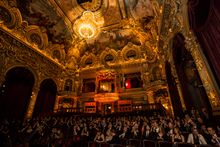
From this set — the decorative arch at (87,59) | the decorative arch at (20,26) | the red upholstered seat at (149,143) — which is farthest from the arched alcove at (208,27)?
the decorative arch at (87,59)

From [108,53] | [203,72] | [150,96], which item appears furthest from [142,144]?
[108,53]

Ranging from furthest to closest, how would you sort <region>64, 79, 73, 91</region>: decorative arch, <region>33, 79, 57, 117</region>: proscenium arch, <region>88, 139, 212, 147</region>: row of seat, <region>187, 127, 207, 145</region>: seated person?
<region>64, 79, 73, 91</region>: decorative arch → <region>33, 79, 57, 117</region>: proscenium arch → <region>88, 139, 212, 147</region>: row of seat → <region>187, 127, 207, 145</region>: seated person

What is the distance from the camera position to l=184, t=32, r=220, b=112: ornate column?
12.6 feet

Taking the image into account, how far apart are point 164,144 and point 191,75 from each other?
19.9 feet

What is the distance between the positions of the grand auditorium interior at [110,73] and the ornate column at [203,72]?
3 cm

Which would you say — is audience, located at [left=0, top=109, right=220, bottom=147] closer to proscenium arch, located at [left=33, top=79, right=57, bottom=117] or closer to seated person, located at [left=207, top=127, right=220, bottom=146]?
seated person, located at [left=207, top=127, right=220, bottom=146]

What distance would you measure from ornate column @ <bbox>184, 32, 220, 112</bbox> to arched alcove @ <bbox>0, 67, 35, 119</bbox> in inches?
459

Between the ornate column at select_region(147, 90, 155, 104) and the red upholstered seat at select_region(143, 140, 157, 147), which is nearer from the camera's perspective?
the red upholstered seat at select_region(143, 140, 157, 147)

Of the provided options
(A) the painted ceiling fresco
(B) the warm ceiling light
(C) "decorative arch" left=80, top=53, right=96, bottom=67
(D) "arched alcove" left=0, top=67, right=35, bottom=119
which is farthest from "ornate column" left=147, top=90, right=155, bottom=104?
(D) "arched alcove" left=0, top=67, right=35, bottom=119

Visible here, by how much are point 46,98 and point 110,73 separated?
738cm

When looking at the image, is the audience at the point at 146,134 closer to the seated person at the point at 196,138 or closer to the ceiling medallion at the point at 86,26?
the seated person at the point at 196,138

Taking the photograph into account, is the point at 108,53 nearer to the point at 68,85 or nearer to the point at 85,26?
the point at 85,26

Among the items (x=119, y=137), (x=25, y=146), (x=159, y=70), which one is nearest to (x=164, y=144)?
(x=119, y=137)

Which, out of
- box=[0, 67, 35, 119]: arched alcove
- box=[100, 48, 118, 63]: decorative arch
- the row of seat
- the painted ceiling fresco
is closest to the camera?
the row of seat
